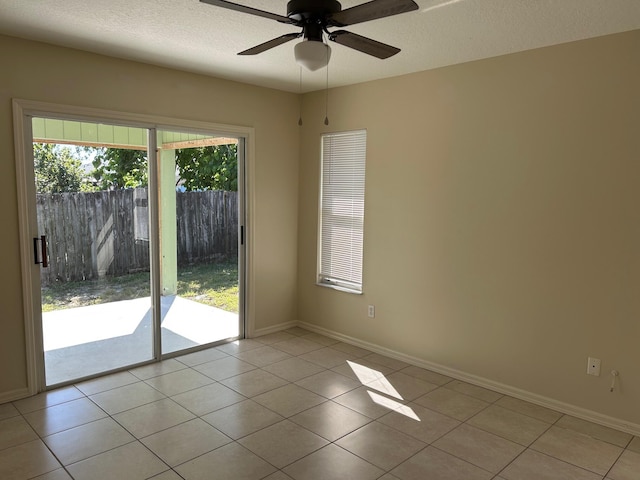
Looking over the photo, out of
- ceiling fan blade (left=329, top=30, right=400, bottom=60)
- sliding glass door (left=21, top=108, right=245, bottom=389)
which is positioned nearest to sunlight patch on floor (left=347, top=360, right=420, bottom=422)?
sliding glass door (left=21, top=108, right=245, bottom=389)

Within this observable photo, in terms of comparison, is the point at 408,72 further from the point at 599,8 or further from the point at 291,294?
the point at 291,294

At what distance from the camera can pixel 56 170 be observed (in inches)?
133

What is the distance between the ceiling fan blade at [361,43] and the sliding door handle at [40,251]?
251 centimetres

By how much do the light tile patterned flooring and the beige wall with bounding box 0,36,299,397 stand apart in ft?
2.50

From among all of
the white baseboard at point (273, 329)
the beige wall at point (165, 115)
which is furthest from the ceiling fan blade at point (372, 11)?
the white baseboard at point (273, 329)

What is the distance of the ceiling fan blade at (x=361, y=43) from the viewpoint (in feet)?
6.86

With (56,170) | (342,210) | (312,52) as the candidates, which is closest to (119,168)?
(56,170)

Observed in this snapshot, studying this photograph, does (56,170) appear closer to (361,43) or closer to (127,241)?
(127,241)

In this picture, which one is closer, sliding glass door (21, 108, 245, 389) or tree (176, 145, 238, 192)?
sliding glass door (21, 108, 245, 389)

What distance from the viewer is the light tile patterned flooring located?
2473mm

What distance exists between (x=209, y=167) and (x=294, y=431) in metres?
2.46

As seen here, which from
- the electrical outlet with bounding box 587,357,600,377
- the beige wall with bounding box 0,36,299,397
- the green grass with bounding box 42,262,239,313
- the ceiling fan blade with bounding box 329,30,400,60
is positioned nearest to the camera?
the ceiling fan blade with bounding box 329,30,400,60

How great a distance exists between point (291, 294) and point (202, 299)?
1014 millimetres

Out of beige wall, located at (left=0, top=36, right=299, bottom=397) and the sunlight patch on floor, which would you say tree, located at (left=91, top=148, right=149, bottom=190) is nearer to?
beige wall, located at (left=0, top=36, right=299, bottom=397)
